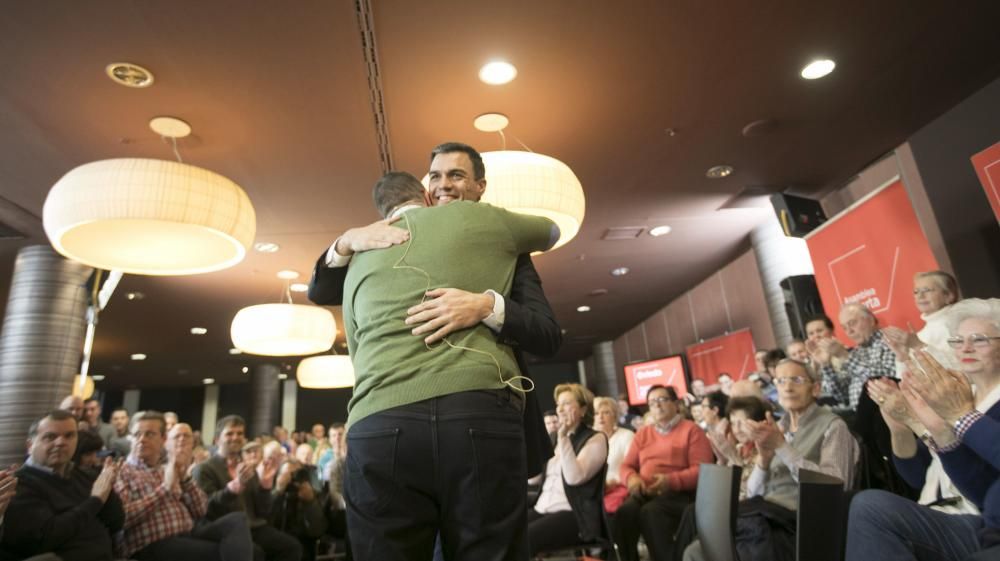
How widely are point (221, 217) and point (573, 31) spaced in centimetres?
181

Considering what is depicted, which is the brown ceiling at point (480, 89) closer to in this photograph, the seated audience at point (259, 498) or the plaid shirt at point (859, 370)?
the plaid shirt at point (859, 370)

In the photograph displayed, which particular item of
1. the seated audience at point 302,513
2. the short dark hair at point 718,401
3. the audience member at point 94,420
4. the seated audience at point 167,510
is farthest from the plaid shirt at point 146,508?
the short dark hair at point 718,401

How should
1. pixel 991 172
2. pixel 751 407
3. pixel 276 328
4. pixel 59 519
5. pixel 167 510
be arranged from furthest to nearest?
pixel 276 328 → pixel 991 172 → pixel 167 510 → pixel 751 407 → pixel 59 519

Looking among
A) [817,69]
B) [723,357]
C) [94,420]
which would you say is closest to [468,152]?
[817,69]

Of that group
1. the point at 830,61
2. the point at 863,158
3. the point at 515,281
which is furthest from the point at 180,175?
the point at 863,158

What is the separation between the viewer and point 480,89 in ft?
9.64

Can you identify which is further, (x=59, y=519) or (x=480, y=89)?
(x=480, y=89)

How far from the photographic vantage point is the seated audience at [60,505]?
2049mm

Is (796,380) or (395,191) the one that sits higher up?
(395,191)

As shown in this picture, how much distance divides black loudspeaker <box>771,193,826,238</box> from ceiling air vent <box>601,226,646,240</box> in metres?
1.14

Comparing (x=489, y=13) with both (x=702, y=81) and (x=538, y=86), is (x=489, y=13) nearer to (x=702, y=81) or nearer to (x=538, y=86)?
(x=538, y=86)

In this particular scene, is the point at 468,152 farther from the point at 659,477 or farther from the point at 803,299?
the point at 803,299

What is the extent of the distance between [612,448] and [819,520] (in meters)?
1.98

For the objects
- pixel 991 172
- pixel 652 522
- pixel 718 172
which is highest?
pixel 718 172
